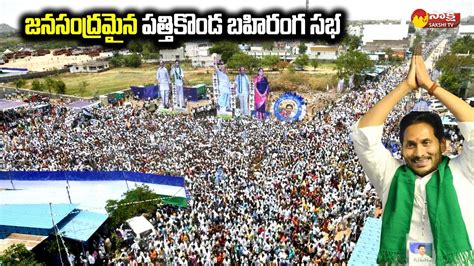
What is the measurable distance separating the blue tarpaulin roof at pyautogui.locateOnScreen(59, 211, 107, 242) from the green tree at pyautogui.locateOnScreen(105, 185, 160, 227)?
0.29 m

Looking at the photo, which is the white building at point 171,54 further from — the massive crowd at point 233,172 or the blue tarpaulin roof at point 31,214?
the blue tarpaulin roof at point 31,214

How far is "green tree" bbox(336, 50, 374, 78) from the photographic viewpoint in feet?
119

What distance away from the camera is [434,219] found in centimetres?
160

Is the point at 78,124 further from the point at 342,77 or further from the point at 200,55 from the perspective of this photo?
the point at 200,55

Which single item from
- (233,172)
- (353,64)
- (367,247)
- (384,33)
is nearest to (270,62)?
(353,64)

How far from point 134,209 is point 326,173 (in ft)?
19.3

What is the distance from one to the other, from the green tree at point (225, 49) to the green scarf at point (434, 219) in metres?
50.7

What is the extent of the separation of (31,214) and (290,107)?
40.2 ft

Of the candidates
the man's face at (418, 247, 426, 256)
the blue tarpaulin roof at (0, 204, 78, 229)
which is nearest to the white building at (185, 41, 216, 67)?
the blue tarpaulin roof at (0, 204, 78, 229)

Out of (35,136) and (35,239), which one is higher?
(35,136)

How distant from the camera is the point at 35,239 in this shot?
9.60 metres

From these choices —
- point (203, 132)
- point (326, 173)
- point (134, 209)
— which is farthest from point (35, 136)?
point (326, 173)

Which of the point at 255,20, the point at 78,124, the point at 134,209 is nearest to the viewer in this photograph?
the point at 134,209

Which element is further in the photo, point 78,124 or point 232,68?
point 232,68
